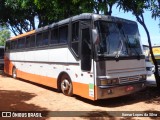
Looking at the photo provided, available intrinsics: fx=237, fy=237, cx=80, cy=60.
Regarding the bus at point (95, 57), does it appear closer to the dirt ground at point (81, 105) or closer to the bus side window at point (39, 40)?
the dirt ground at point (81, 105)

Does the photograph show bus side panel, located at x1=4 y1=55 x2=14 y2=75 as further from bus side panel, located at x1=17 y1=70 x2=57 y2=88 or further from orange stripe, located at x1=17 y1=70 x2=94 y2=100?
bus side panel, located at x1=17 y1=70 x2=57 y2=88

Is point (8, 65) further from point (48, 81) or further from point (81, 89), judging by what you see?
point (81, 89)

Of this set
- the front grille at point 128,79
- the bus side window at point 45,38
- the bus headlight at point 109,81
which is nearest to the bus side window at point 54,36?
the bus side window at point 45,38

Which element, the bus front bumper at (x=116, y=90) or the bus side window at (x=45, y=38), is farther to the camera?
the bus side window at (x=45, y=38)

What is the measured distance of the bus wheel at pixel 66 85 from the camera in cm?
1013

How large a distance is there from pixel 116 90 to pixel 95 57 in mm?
1467

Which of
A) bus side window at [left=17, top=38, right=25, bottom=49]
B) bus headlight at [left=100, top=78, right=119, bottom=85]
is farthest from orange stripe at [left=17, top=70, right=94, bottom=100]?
bus side window at [left=17, top=38, right=25, bottom=49]

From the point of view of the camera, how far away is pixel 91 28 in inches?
340

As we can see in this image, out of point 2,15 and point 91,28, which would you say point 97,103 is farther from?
point 2,15

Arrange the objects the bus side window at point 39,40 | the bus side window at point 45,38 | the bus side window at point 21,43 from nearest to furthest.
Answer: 1. the bus side window at point 45,38
2. the bus side window at point 39,40
3. the bus side window at point 21,43

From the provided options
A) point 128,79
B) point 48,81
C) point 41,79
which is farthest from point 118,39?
point 41,79

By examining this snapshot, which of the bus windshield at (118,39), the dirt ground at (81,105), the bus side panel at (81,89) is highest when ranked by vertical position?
the bus windshield at (118,39)

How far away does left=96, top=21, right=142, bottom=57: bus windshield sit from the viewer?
28.0 feet

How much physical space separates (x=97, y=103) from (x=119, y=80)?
4.34 feet
